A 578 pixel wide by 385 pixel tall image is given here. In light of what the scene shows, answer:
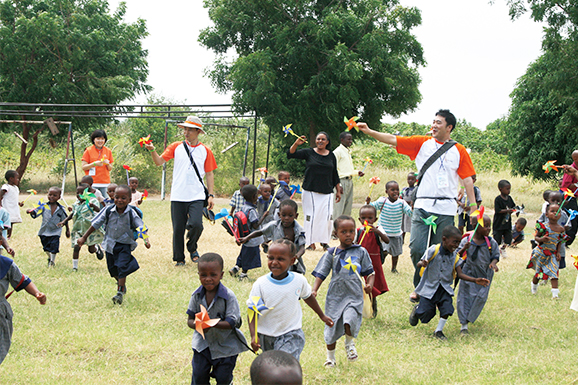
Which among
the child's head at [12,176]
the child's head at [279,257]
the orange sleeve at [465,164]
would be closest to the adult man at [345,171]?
the orange sleeve at [465,164]

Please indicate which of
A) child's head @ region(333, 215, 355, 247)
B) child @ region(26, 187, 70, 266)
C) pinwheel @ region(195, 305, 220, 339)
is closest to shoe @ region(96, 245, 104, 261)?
child @ region(26, 187, 70, 266)

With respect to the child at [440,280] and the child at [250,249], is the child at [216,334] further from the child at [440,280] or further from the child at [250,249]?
the child at [250,249]

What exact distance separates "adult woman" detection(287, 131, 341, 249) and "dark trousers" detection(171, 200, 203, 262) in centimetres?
168

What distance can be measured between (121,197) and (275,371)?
487cm

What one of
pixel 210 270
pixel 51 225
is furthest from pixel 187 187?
pixel 210 270

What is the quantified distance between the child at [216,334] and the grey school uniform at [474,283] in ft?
9.60

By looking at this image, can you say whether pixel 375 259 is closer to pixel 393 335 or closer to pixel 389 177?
pixel 393 335

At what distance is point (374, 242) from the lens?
645 cm

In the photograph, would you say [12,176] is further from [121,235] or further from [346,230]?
[346,230]

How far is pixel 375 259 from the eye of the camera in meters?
6.35

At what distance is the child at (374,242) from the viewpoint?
5.64 metres

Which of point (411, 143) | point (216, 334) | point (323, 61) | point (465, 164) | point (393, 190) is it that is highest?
point (323, 61)

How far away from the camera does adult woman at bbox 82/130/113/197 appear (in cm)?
965

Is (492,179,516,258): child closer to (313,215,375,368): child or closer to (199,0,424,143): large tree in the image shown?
(313,215,375,368): child
